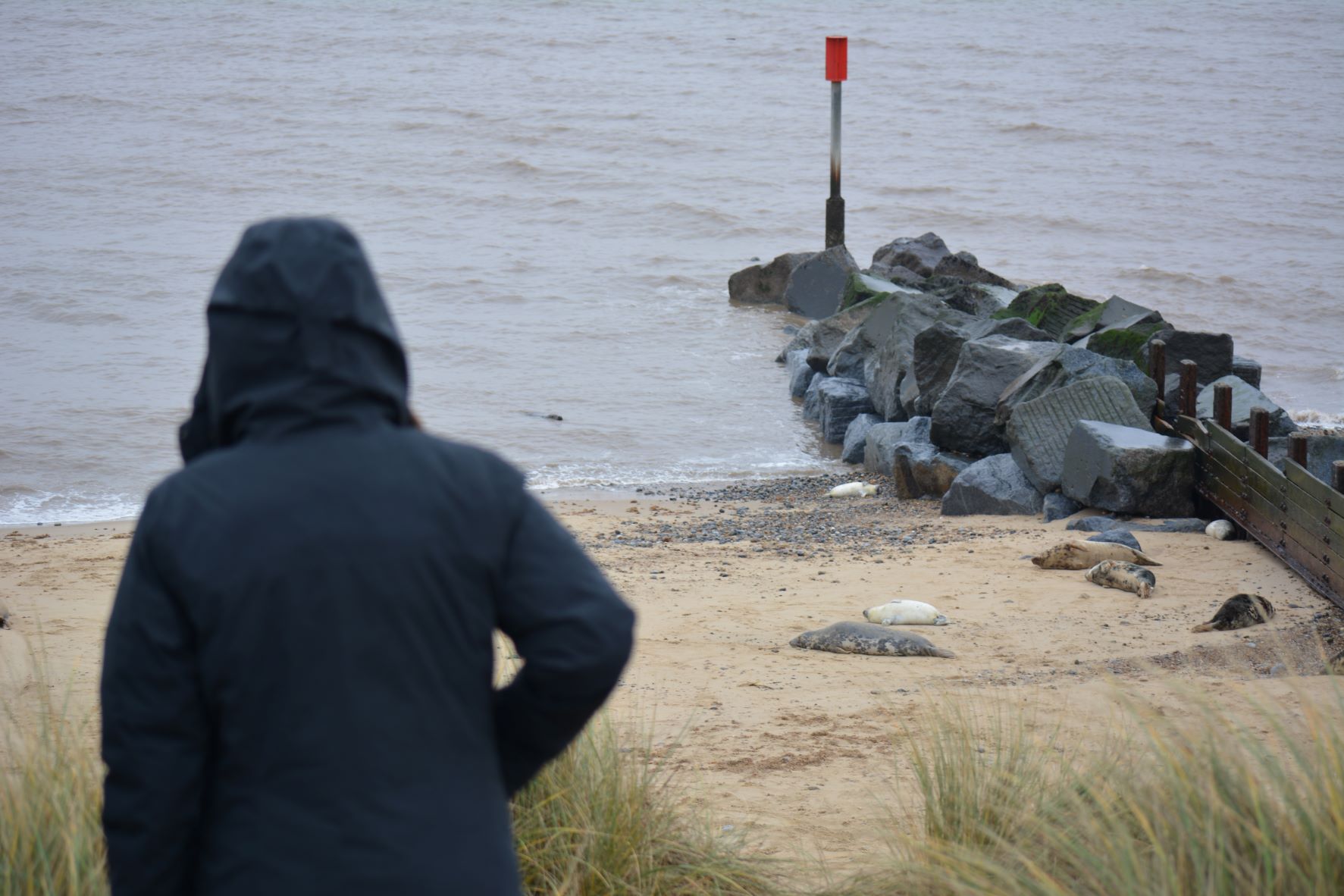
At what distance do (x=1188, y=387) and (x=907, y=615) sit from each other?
366cm

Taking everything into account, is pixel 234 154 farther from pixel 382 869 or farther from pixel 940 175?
pixel 382 869

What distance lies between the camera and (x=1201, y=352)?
1095 centimetres

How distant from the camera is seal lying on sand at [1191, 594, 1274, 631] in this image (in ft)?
20.7

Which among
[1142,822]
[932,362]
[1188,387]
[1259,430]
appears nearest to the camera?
[1142,822]

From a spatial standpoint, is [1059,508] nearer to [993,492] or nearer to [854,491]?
[993,492]

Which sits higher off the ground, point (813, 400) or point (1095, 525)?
point (1095, 525)

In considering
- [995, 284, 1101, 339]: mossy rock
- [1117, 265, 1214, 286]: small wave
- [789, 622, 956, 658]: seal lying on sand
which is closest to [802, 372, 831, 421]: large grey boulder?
[995, 284, 1101, 339]: mossy rock

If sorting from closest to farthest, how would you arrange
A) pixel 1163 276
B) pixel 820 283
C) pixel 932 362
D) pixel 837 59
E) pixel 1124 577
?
pixel 1124 577 < pixel 932 362 < pixel 820 283 < pixel 837 59 < pixel 1163 276

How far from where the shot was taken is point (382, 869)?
1817mm

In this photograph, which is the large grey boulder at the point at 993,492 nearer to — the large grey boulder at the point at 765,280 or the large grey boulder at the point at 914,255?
Result: the large grey boulder at the point at 914,255

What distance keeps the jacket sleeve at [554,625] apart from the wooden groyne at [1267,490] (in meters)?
5.61

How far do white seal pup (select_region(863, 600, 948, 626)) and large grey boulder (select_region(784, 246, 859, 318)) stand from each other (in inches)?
492

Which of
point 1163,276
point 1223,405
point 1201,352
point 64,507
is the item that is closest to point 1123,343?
point 1201,352

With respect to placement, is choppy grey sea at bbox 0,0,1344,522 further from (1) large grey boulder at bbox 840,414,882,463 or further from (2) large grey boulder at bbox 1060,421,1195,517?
(2) large grey boulder at bbox 1060,421,1195,517
